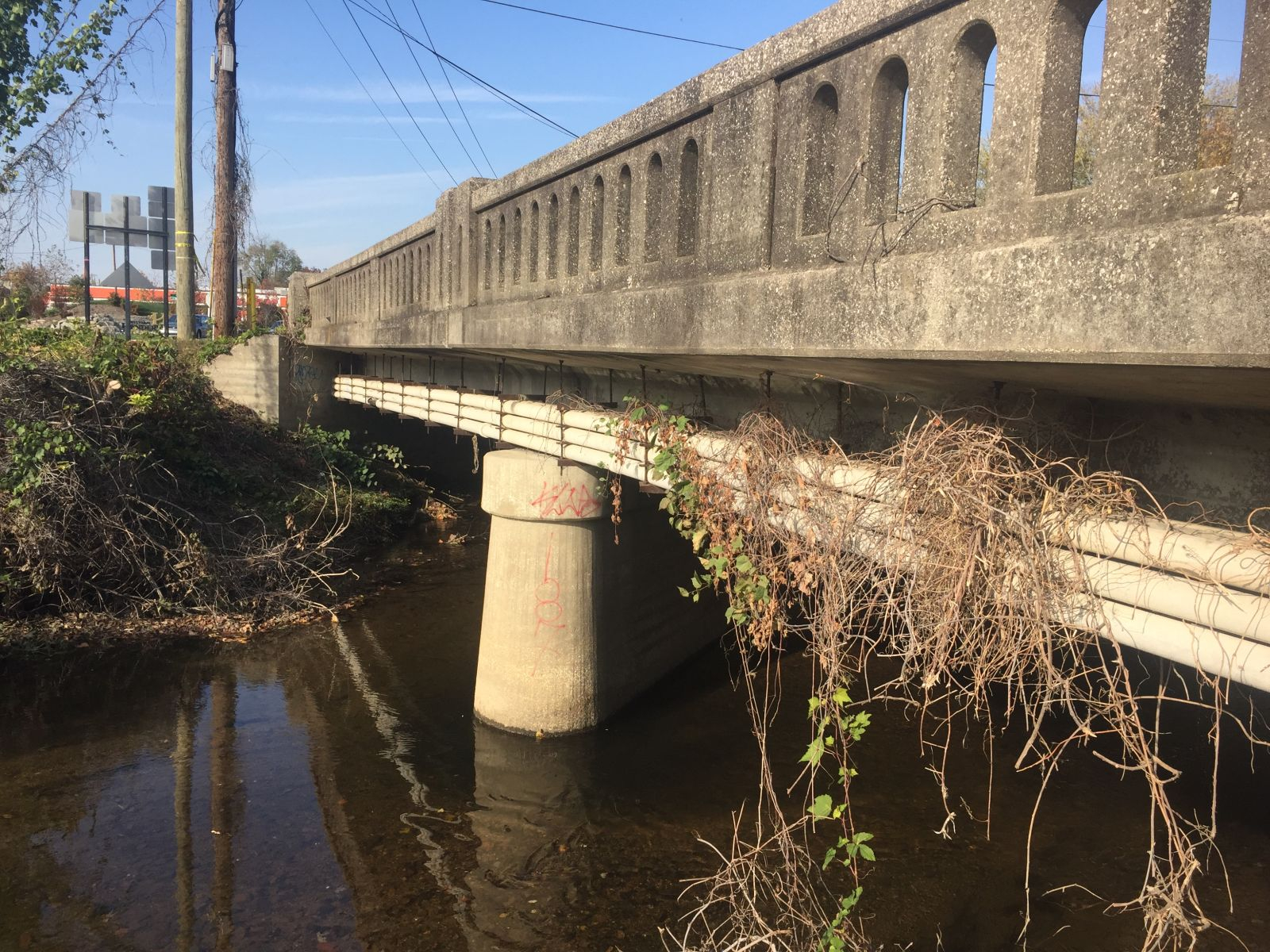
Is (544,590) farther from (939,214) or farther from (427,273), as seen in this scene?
(939,214)

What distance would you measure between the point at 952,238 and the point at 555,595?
5.28 m

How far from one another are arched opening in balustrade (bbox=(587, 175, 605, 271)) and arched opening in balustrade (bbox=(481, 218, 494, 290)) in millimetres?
1929

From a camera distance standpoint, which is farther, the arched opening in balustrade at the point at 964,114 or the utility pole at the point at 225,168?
the utility pole at the point at 225,168

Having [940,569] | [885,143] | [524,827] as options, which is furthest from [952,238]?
[524,827]

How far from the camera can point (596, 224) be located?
19.8 ft

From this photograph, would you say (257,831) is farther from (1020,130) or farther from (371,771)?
(1020,130)

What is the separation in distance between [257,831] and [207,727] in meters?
2.12

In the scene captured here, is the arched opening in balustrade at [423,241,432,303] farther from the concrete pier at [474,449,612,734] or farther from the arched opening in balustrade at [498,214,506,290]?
the concrete pier at [474,449,612,734]

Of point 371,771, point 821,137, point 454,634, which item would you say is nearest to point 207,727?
→ point 371,771

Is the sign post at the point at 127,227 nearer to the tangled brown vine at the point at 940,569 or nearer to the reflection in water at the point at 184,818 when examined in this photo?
the reflection in water at the point at 184,818

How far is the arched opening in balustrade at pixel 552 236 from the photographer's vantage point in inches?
259

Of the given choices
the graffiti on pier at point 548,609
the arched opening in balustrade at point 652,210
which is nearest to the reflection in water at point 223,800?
the graffiti on pier at point 548,609

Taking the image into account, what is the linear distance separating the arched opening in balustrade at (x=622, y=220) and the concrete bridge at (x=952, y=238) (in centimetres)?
1

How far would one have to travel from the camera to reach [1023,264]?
9.62ft
